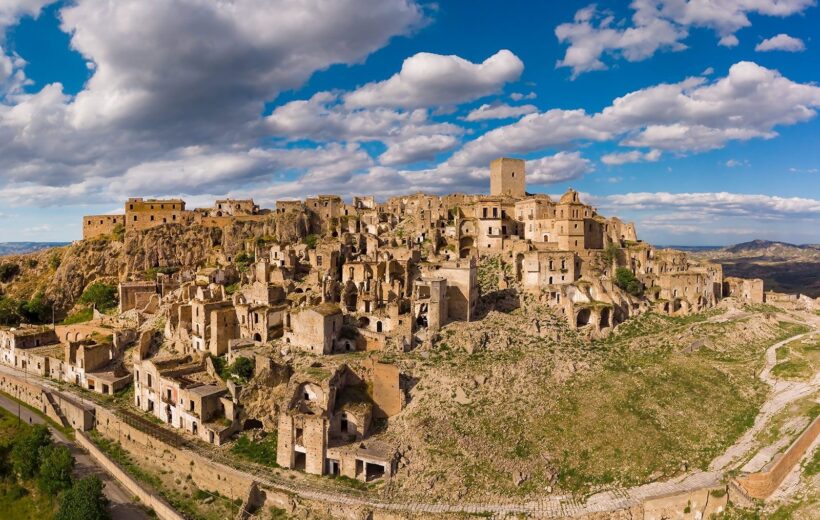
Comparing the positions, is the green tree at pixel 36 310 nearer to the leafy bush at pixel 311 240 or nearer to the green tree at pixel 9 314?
the green tree at pixel 9 314

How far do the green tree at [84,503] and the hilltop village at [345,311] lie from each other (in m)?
7.64

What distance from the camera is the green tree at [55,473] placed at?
118 ft

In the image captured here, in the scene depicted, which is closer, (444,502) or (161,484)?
(444,502)

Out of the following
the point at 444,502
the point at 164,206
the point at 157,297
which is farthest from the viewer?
the point at 164,206

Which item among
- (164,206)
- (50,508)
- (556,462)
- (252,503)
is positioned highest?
(164,206)

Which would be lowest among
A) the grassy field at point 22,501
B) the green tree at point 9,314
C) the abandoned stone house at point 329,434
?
the grassy field at point 22,501

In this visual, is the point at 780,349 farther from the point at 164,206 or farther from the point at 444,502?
the point at 164,206

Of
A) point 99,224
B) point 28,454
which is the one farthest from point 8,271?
point 28,454

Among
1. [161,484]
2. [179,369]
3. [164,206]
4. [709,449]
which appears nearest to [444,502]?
→ [709,449]

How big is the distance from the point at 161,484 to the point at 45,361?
28.8 m

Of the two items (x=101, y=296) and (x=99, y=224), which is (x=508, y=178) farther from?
(x=99, y=224)

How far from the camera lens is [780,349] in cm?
4462

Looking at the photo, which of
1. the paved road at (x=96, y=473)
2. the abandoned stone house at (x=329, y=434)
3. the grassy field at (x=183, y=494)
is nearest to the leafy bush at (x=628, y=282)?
the abandoned stone house at (x=329, y=434)

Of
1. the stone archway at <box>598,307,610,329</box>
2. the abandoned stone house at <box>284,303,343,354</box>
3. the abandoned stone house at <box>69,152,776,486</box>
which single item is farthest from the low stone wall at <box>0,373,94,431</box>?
the stone archway at <box>598,307,610,329</box>
